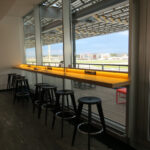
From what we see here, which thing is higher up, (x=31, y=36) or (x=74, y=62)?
(x=31, y=36)

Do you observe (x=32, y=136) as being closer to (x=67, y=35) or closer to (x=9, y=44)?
(x=67, y=35)

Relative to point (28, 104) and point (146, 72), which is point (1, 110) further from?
point (146, 72)

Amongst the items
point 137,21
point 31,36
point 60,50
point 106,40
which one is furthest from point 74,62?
point 31,36

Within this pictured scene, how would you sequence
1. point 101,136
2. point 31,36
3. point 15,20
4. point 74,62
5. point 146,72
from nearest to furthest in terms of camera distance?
point 146,72, point 101,136, point 74,62, point 31,36, point 15,20

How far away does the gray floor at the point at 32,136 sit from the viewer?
2.00 metres

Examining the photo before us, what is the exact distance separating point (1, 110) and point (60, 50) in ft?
6.65

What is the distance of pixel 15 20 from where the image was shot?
559 centimetres

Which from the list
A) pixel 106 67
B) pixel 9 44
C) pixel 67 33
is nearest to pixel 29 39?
pixel 9 44

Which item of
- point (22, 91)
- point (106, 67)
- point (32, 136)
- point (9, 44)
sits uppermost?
point (9, 44)

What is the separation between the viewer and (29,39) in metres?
5.43

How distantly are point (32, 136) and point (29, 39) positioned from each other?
4034 mm

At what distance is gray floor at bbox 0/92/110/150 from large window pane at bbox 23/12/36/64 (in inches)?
104

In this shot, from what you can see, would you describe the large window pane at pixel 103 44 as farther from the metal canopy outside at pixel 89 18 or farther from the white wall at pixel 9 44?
the white wall at pixel 9 44

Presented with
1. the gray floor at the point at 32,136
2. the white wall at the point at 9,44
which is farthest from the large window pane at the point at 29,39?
the gray floor at the point at 32,136
